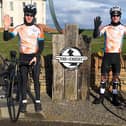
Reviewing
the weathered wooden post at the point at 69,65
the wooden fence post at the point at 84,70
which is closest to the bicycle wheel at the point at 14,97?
the weathered wooden post at the point at 69,65

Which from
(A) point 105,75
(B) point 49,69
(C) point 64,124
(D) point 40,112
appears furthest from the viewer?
(B) point 49,69

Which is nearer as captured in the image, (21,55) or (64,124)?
(64,124)

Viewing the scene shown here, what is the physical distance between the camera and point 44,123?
7711mm

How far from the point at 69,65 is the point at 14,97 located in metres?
1.51

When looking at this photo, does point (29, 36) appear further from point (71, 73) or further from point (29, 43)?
point (71, 73)

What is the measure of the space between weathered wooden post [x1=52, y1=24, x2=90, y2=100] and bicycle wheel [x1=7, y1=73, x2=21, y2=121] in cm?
130

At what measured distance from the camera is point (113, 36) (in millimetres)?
8852

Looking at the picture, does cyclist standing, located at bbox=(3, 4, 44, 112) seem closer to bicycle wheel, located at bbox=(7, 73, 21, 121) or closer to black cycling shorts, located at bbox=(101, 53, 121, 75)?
bicycle wheel, located at bbox=(7, 73, 21, 121)

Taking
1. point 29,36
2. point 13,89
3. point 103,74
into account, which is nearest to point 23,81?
point 13,89

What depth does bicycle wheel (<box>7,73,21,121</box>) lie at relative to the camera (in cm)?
804

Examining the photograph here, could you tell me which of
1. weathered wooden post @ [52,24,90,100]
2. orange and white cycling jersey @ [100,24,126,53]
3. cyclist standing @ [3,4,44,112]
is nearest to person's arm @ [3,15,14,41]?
cyclist standing @ [3,4,44,112]

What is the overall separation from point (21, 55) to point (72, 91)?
146 cm

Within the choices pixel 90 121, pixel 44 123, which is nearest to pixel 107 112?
pixel 90 121

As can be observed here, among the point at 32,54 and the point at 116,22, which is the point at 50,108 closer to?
the point at 32,54
